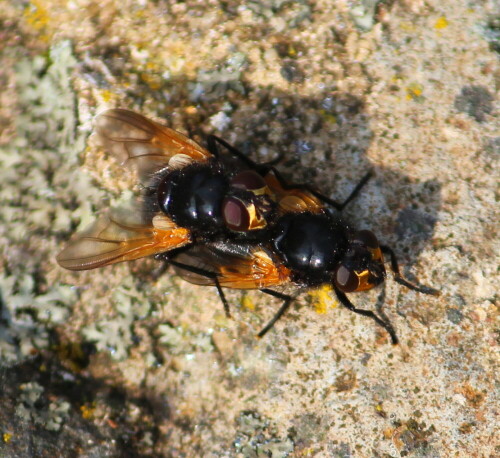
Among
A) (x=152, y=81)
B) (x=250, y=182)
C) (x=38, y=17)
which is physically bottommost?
(x=250, y=182)

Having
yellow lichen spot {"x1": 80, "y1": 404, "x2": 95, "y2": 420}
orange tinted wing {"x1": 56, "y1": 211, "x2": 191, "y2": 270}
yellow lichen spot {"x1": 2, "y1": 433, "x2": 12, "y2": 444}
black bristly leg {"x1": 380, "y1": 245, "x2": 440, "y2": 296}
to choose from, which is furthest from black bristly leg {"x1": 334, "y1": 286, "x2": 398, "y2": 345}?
yellow lichen spot {"x1": 2, "y1": 433, "x2": 12, "y2": 444}

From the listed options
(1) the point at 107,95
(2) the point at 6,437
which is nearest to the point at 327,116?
(1) the point at 107,95

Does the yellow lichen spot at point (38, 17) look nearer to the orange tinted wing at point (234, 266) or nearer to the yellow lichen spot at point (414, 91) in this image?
the orange tinted wing at point (234, 266)

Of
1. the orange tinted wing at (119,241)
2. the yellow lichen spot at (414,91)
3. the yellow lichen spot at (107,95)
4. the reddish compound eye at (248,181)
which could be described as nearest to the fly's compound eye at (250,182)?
the reddish compound eye at (248,181)

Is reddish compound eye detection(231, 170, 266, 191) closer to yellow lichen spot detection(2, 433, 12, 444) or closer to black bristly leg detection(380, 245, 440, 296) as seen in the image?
black bristly leg detection(380, 245, 440, 296)

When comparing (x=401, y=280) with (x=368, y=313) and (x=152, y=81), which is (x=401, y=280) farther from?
(x=152, y=81)

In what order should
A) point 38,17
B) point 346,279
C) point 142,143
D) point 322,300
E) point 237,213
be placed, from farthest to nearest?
point 38,17
point 142,143
point 322,300
point 237,213
point 346,279

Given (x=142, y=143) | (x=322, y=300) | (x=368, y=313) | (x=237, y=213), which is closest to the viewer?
(x=237, y=213)
